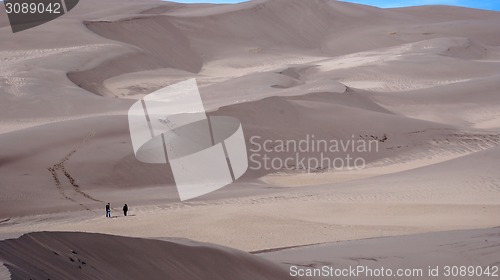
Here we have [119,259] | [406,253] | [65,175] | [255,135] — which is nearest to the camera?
[119,259]

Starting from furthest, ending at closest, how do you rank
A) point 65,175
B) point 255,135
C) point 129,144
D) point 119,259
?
1. point 255,135
2. point 129,144
3. point 65,175
4. point 119,259

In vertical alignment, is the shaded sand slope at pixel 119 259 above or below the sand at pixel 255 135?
above

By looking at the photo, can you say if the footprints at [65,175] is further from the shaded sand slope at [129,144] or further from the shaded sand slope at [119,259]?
the shaded sand slope at [119,259]

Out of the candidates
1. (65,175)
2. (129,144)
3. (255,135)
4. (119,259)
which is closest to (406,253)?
(119,259)

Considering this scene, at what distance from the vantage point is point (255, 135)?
21906 mm

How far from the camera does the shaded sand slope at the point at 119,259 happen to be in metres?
5.27

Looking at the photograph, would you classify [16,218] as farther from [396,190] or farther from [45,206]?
[396,190]

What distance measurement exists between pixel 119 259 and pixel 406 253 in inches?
178

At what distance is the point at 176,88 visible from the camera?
33625mm

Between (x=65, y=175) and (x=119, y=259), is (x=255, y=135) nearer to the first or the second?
(x=65, y=175)

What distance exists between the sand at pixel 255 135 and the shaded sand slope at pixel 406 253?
95 mm

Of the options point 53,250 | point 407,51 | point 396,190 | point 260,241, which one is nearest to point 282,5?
point 407,51

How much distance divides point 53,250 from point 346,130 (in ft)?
61.1

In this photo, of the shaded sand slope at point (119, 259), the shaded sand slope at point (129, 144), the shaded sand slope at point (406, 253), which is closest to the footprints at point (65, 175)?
the shaded sand slope at point (129, 144)
